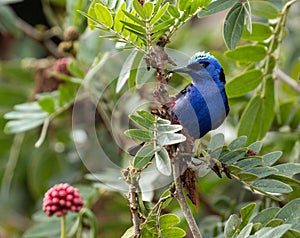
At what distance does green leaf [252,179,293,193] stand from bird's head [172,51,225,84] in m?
0.25

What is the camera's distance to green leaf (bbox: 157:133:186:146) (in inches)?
38.9

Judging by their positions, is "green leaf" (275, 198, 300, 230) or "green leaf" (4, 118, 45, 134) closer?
"green leaf" (275, 198, 300, 230)

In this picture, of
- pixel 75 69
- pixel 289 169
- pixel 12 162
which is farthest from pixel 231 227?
pixel 12 162

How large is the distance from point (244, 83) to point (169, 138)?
49 cm

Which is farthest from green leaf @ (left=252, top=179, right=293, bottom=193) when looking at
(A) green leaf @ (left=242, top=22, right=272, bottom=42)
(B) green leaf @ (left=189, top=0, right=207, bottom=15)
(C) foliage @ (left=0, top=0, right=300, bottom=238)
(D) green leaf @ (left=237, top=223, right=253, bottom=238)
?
(A) green leaf @ (left=242, top=22, right=272, bottom=42)

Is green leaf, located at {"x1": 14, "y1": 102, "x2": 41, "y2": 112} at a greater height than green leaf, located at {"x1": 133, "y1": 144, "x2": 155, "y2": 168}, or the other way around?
green leaf, located at {"x1": 133, "y1": 144, "x2": 155, "y2": 168}

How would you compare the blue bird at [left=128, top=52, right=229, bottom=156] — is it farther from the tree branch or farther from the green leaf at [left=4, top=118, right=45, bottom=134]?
the green leaf at [left=4, top=118, right=45, bottom=134]

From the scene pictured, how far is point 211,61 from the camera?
1.27 m

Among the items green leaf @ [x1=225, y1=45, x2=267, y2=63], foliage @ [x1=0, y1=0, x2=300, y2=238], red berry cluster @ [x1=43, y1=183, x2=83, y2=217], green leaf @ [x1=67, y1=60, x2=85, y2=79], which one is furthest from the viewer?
green leaf @ [x1=67, y1=60, x2=85, y2=79]

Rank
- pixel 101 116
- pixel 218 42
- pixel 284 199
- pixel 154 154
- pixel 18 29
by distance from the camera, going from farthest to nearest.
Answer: pixel 218 42
pixel 18 29
pixel 101 116
pixel 284 199
pixel 154 154

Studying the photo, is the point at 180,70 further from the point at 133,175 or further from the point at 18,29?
the point at 18,29

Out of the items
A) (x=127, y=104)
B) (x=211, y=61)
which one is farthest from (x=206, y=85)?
(x=127, y=104)

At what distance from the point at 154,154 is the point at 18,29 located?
3.87 ft

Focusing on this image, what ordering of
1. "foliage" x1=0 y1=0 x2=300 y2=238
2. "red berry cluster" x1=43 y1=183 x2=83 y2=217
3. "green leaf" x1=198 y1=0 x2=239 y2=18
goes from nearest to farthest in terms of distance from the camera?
1. "foliage" x1=0 y1=0 x2=300 y2=238
2. "green leaf" x1=198 y1=0 x2=239 y2=18
3. "red berry cluster" x1=43 y1=183 x2=83 y2=217
